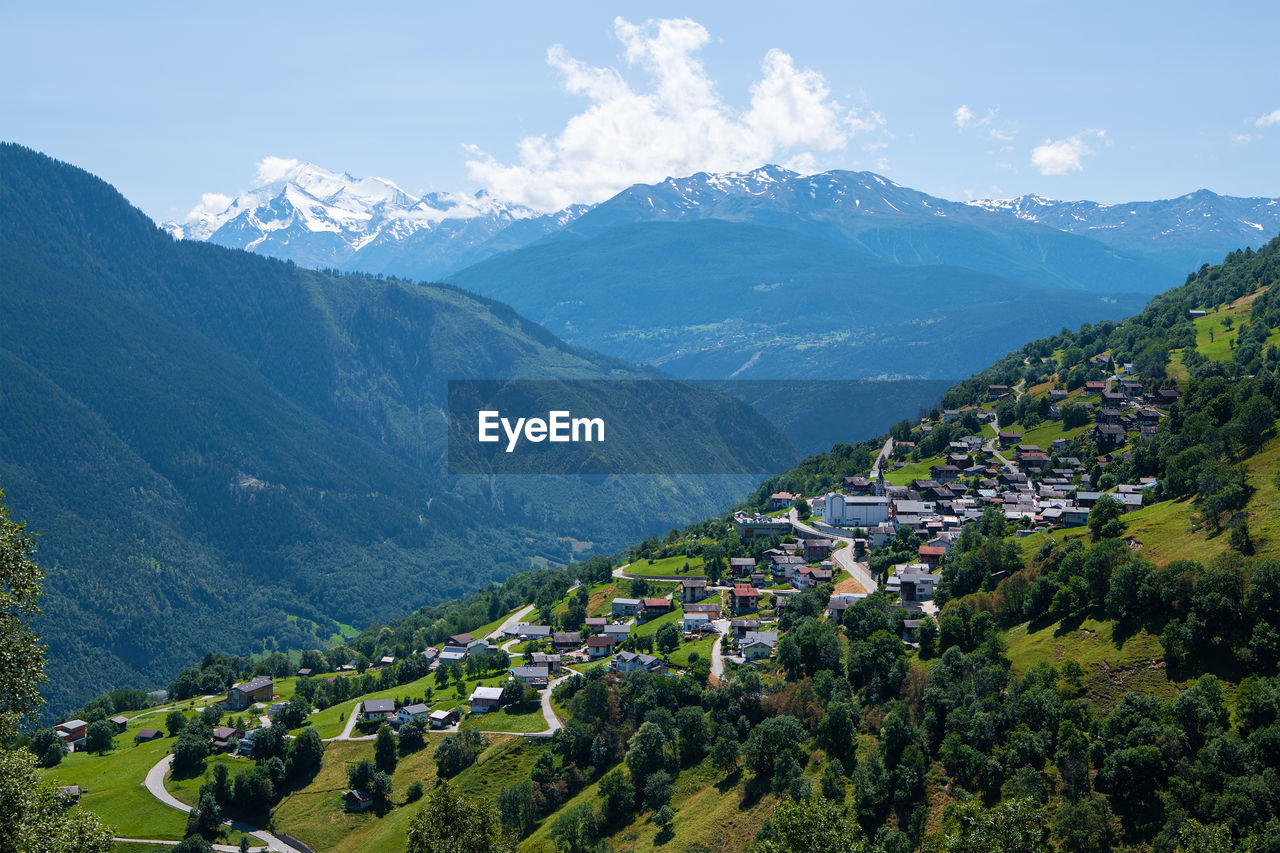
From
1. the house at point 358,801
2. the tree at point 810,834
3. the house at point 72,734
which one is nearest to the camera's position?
the tree at point 810,834

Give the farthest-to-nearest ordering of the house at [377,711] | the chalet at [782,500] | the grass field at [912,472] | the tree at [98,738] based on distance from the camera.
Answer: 1. the chalet at [782,500]
2. the grass field at [912,472]
3. the tree at [98,738]
4. the house at [377,711]

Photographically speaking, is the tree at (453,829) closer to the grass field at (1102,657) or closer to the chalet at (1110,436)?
the grass field at (1102,657)

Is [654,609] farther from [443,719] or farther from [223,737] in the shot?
[223,737]

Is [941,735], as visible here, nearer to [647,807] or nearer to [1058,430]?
[647,807]

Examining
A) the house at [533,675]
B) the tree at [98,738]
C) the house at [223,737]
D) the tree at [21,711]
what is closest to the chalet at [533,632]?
the house at [533,675]

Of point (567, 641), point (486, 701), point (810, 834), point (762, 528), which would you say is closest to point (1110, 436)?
point (762, 528)

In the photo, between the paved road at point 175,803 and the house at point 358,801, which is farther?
the house at point 358,801

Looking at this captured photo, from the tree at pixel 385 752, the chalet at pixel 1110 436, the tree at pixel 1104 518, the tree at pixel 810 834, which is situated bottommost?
the tree at pixel 385 752
